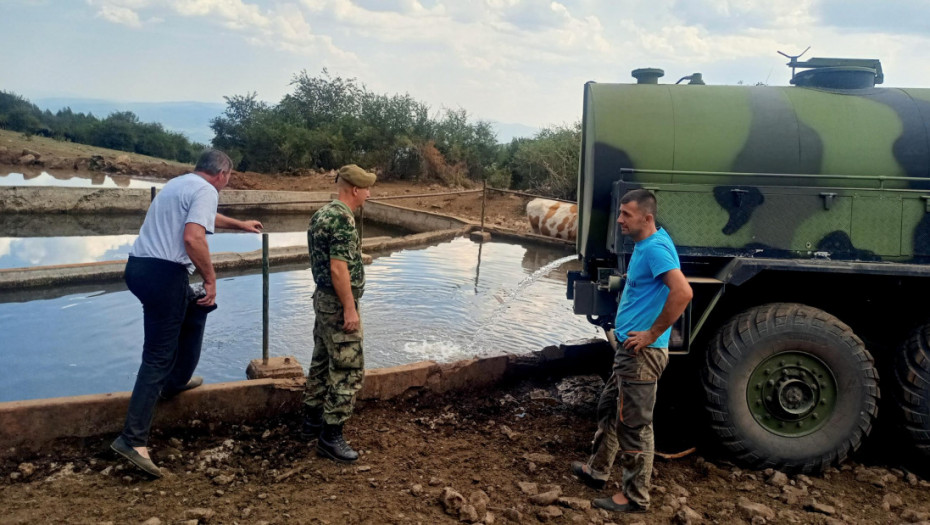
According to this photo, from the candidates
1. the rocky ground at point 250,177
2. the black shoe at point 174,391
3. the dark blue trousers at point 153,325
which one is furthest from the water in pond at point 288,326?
the rocky ground at point 250,177

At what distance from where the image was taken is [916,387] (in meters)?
4.55

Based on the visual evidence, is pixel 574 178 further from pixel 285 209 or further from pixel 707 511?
pixel 707 511

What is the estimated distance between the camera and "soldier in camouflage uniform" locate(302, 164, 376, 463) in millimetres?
4312

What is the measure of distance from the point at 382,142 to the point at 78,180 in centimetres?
1007

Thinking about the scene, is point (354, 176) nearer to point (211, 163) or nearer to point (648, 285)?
point (211, 163)

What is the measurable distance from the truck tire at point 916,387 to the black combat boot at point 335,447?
3.46 meters

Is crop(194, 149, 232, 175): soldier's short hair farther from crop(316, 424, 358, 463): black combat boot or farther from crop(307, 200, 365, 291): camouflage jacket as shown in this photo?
crop(316, 424, 358, 463): black combat boot

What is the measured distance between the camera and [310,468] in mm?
4320

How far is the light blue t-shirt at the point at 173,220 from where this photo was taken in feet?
13.7

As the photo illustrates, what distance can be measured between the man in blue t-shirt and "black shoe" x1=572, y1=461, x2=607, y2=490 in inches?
7.5

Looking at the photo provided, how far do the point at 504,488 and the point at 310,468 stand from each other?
1152 mm

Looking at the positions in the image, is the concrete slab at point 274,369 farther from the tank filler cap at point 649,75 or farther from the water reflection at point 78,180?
the water reflection at point 78,180

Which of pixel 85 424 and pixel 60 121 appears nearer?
pixel 85 424

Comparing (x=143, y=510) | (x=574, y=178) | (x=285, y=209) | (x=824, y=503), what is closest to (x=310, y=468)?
(x=143, y=510)
